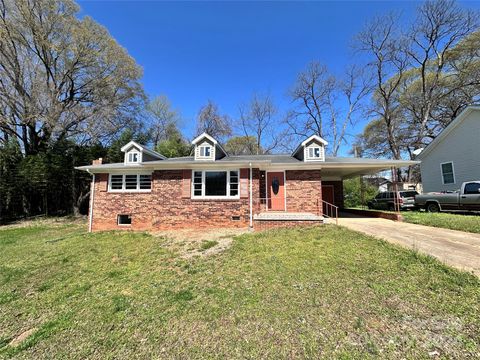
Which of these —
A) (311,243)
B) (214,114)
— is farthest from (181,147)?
(311,243)

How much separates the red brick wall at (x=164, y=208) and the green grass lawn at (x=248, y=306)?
420cm

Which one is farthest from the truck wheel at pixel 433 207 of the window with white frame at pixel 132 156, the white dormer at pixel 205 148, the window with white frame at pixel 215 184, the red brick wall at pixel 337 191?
the window with white frame at pixel 132 156

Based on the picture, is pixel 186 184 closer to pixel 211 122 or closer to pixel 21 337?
pixel 21 337

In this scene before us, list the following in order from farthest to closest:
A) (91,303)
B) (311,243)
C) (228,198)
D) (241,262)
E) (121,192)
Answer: (121,192) < (228,198) < (311,243) < (241,262) < (91,303)

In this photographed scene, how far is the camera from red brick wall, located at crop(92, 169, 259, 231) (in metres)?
10.3

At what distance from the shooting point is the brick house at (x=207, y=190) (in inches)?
406

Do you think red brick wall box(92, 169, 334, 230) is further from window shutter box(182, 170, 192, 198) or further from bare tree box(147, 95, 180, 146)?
bare tree box(147, 95, 180, 146)

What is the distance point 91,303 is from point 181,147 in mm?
19691

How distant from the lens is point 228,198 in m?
10.4

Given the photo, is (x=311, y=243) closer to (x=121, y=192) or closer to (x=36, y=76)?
(x=121, y=192)

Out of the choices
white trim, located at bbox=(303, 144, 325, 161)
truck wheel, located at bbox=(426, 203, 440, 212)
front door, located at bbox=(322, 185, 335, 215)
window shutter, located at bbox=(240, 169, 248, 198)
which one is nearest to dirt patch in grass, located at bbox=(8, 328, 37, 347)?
window shutter, located at bbox=(240, 169, 248, 198)

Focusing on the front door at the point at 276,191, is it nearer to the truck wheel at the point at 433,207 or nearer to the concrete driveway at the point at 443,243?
the concrete driveway at the point at 443,243

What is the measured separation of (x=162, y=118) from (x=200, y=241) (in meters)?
22.7

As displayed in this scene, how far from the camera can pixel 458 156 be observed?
13.4m
